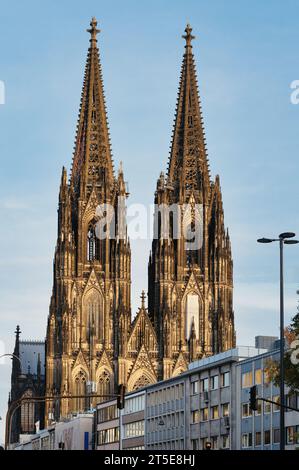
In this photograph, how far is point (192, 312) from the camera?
16025cm

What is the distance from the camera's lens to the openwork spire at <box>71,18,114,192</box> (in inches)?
6432

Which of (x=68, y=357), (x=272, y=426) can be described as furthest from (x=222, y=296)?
(x=272, y=426)

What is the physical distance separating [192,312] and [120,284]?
9.86 metres

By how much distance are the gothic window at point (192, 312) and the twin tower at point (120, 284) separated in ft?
0.40

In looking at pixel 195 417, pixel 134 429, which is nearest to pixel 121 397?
pixel 195 417

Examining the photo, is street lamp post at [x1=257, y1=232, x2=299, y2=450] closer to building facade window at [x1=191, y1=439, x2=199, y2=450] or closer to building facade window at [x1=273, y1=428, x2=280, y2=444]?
building facade window at [x1=273, y1=428, x2=280, y2=444]

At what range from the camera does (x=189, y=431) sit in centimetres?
10469

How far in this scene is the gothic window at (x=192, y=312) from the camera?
524ft

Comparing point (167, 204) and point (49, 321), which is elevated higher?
point (167, 204)

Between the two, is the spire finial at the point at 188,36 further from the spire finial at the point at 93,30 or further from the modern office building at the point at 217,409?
the modern office building at the point at 217,409

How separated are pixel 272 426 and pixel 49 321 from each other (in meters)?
74.6

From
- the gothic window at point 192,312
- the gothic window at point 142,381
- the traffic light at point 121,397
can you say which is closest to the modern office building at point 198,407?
the gothic window at point 142,381
